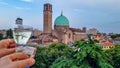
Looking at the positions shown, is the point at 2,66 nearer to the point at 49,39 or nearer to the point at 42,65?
the point at 42,65

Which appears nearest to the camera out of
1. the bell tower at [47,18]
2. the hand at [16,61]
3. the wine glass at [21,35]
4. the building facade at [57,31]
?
the hand at [16,61]

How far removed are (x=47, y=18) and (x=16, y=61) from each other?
37131 mm

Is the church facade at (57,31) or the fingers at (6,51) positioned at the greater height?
the fingers at (6,51)

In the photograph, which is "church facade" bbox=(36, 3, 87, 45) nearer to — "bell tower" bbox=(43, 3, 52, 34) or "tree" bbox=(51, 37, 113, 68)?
"bell tower" bbox=(43, 3, 52, 34)

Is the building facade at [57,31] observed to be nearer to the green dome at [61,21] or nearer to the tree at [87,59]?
the green dome at [61,21]

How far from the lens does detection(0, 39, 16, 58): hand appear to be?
0.85 meters

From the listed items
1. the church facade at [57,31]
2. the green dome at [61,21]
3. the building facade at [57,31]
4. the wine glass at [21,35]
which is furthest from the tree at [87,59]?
Result: the green dome at [61,21]

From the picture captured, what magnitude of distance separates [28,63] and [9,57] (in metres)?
0.05

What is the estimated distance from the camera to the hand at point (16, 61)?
78cm

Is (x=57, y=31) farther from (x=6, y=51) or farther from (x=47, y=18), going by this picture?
(x=6, y=51)

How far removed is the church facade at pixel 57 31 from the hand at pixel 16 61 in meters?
31.0

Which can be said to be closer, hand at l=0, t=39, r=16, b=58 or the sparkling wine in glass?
hand at l=0, t=39, r=16, b=58

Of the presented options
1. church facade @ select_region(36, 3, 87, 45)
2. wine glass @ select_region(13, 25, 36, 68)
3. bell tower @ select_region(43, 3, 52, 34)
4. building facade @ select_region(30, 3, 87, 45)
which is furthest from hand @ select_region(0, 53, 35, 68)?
bell tower @ select_region(43, 3, 52, 34)

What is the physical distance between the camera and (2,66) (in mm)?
778
